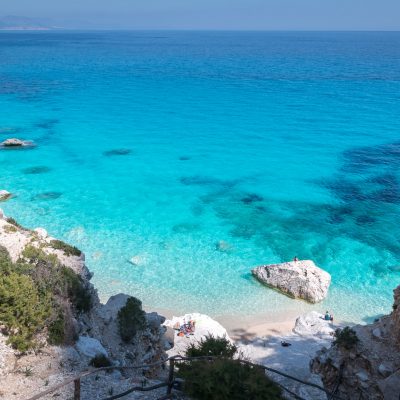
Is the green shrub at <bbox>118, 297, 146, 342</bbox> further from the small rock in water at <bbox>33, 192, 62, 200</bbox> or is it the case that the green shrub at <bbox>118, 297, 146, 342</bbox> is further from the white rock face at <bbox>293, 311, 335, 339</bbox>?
the small rock in water at <bbox>33, 192, 62, 200</bbox>

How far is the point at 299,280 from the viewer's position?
25.8 metres

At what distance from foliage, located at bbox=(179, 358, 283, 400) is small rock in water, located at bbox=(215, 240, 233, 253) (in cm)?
1981

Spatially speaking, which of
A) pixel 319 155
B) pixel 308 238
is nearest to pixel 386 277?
pixel 308 238

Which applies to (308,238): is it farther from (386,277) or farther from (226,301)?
(226,301)

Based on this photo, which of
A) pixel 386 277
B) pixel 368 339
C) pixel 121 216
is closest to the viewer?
pixel 368 339

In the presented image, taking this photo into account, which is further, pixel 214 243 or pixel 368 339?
pixel 214 243

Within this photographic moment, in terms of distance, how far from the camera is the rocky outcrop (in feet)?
52.5

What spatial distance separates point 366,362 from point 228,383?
29.4ft

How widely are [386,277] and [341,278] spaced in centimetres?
301

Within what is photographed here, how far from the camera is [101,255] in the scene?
96.0 feet

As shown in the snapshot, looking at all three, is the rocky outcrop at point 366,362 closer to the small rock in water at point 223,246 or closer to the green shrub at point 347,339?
the green shrub at point 347,339

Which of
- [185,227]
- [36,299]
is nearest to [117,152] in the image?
[185,227]

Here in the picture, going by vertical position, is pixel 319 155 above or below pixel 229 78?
below

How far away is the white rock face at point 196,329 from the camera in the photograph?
2019 centimetres
